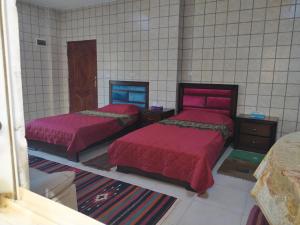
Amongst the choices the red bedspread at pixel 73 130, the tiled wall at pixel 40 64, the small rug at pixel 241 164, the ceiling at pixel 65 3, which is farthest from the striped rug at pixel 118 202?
the ceiling at pixel 65 3

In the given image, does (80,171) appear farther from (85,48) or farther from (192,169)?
(85,48)

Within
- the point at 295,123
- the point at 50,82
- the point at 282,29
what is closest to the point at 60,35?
the point at 50,82

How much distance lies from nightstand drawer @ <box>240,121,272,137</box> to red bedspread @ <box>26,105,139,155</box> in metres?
1.92

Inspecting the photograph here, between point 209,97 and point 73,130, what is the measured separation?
2268mm

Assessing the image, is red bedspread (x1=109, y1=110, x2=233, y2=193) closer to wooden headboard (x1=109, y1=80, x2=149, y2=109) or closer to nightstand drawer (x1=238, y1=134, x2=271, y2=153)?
nightstand drawer (x1=238, y1=134, x2=271, y2=153)

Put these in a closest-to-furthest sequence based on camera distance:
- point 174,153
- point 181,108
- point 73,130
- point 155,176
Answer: point 174,153, point 155,176, point 73,130, point 181,108

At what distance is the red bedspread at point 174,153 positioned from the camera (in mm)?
2200

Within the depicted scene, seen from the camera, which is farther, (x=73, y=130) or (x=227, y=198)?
(x=73, y=130)

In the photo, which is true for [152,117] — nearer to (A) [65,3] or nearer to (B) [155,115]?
(B) [155,115]

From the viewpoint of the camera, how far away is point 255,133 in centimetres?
341

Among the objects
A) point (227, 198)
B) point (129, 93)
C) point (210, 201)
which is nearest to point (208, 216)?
point (210, 201)

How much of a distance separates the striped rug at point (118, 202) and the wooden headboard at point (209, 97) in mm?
2097

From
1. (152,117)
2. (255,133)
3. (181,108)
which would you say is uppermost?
(181,108)

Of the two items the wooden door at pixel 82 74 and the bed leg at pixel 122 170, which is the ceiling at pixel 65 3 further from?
the bed leg at pixel 122 170
